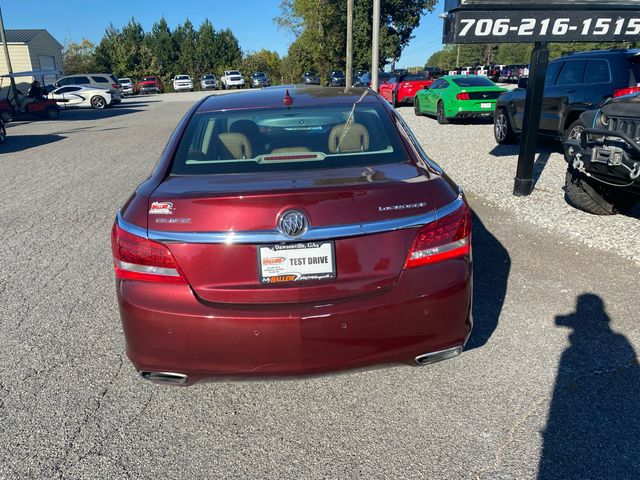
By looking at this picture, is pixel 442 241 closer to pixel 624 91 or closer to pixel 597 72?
pixel 624 91

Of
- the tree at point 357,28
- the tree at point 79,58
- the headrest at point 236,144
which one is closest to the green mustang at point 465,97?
the headrest at point 236,144

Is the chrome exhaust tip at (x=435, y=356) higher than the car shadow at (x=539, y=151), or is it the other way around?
the chrome exhaust tip at (x=435, y=356)

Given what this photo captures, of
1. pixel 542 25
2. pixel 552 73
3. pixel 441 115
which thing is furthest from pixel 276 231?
pixel 441 115

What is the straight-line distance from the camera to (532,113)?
21.5 feet

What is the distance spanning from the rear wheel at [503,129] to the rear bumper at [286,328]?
9.14 m

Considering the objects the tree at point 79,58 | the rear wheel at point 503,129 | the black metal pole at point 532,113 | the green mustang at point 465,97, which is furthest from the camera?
the tree at point 79,58

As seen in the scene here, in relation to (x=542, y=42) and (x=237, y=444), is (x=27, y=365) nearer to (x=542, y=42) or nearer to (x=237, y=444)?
(x=237, y=444)

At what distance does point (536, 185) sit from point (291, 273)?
612 centimetres

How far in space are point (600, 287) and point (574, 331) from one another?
0.84 meters

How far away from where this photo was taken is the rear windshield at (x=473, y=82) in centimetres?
1421

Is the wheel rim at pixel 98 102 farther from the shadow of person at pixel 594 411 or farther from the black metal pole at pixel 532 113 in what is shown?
the shadow of person at pixel 594 411

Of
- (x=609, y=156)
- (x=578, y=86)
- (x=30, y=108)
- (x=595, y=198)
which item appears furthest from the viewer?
(x=30, y=108)

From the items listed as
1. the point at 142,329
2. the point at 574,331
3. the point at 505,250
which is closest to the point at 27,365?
the point at 142,329

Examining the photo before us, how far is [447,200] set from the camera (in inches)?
94.0
